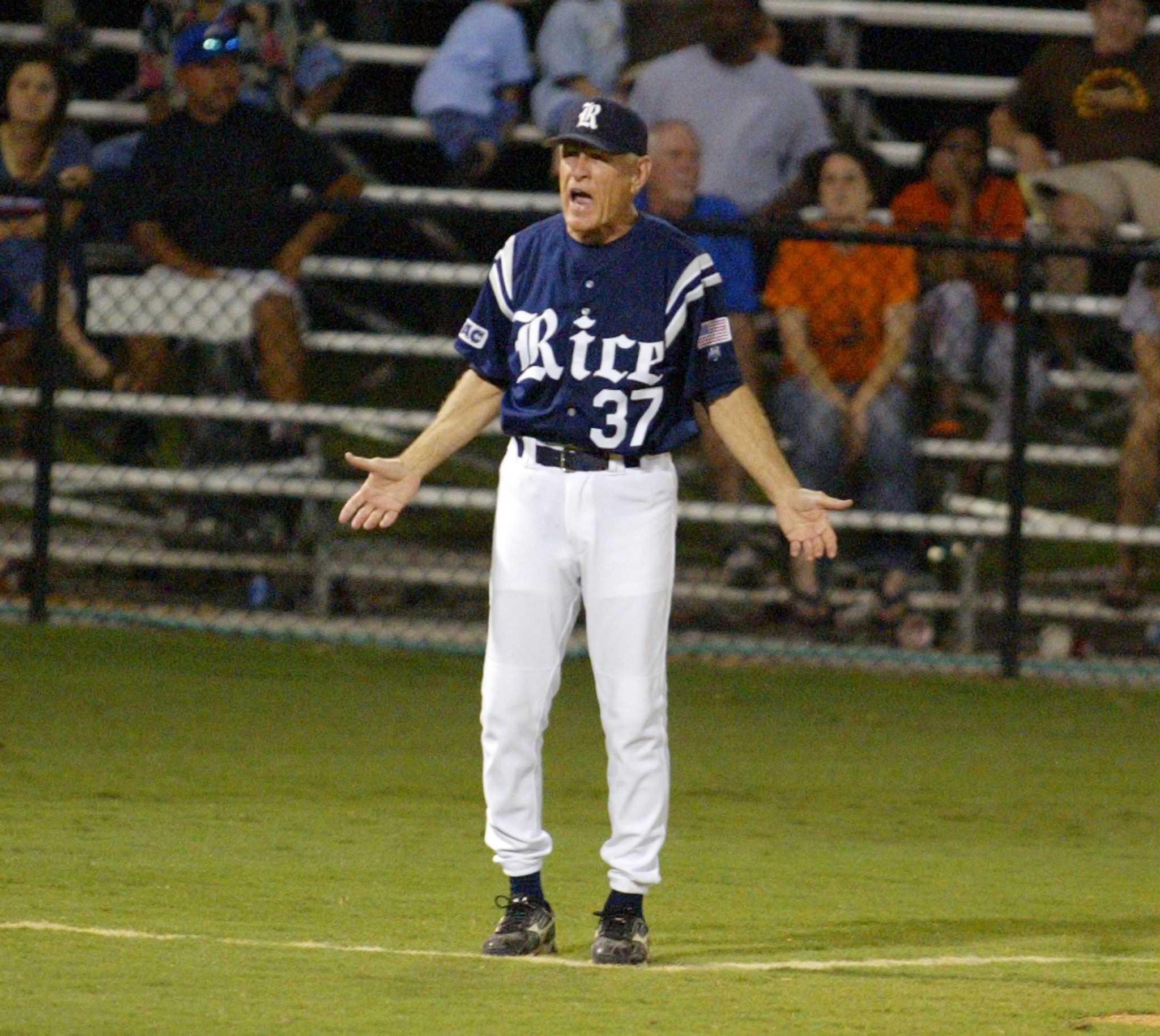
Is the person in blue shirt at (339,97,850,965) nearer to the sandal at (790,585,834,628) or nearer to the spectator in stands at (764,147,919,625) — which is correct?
the spectator in stands at (764,147,919,625)

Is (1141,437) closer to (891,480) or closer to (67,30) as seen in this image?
(891,480)

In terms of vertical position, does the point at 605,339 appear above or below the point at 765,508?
above

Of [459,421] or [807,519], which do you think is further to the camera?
[459,421]

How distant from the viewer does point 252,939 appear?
5438 mm

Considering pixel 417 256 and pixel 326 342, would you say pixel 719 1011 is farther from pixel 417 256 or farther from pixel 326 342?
pixel 417 256

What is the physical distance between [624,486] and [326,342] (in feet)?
18.4

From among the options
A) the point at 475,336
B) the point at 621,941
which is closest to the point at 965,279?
the point at 475,336

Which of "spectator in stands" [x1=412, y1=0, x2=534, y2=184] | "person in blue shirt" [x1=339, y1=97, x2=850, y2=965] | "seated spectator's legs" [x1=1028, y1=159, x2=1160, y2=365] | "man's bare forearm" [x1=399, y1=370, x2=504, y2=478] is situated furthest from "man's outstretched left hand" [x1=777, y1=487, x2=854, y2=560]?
"spectator in stands" [x1=412, y1=0, x2=534, y2=184]

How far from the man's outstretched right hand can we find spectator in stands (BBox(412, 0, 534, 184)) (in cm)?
654

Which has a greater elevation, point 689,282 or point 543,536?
point 689,282

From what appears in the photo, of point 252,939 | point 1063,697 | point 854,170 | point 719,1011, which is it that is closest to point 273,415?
point 854,170

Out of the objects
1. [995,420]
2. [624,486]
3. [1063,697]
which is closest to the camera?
[624,486]

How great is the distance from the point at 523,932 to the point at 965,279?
19.1ft

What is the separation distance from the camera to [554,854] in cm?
676
